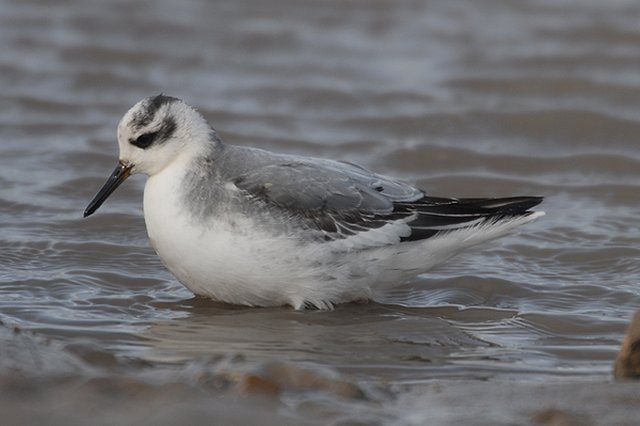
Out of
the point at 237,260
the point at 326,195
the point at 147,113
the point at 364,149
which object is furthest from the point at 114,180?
the point at 364,149

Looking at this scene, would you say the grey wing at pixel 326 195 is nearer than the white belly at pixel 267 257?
No

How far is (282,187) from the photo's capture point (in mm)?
7289

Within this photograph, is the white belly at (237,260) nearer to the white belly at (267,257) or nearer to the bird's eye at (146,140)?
the white belly at (267,257)

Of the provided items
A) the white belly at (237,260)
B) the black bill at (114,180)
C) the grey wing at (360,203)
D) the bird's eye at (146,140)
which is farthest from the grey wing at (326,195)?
the black bill at (114,180)

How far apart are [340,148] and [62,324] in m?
4.76

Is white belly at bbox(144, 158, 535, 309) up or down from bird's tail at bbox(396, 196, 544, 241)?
down

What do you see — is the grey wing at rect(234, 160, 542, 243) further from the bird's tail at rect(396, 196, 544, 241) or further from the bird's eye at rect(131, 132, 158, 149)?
the bird's eye at rect(131, 132, 158, 149)

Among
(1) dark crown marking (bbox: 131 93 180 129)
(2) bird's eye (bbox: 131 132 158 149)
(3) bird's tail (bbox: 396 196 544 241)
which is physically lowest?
(3) bird's tail (bbox: 396 196 544 241)

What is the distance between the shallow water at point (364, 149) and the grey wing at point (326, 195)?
2.05ft

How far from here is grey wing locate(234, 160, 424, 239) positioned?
7.25 meters

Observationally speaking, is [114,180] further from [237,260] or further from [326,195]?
[326,195]

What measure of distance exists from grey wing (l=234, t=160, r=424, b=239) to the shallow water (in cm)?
62

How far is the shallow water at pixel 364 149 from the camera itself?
700 centimetres

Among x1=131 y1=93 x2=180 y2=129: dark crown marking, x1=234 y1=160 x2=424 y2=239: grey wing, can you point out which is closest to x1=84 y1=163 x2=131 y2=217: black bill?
x1=131 y1=93 x2=180 y2=129: dark crown marking
